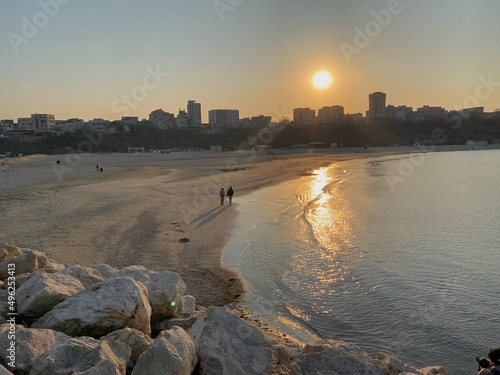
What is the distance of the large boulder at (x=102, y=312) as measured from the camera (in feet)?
19.0

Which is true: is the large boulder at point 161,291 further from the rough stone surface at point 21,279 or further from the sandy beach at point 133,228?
the sandy beach at point 133,228

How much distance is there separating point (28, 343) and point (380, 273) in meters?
10.6

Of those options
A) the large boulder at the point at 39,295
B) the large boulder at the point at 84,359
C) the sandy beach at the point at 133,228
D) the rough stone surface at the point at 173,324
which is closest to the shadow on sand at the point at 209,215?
the sandy beach at the point at 133,228

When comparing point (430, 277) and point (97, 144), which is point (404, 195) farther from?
point (97, 144)

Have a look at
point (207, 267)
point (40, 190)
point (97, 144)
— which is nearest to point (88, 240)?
point (207, 267)

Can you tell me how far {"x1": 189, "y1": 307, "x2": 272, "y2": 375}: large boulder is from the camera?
506cm

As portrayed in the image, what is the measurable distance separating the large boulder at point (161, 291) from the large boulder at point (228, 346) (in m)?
1.33

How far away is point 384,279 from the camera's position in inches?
484

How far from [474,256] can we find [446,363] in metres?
8.35

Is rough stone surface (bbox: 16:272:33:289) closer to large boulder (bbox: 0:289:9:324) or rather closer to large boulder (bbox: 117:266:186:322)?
large boulder (bbox: 0:289:9:324)

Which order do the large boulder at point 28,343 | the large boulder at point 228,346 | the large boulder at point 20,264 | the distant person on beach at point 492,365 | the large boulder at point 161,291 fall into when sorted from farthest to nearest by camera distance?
the large boulder at point 20,264, the large boulder at point 161,291, the distant person on beach at point 492,365, the large boulder at point 228,346, the large boulder at point 28,343

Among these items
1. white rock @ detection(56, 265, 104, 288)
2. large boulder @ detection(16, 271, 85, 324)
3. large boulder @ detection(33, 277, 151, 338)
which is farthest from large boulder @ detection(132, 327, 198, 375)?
white rock @ detection(56, 265, 104, 288)

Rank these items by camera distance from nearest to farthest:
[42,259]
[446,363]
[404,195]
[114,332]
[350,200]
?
1. [114,332]
2. [446,363]
3. [42,259]
4. [350,200]
5. [404,195]

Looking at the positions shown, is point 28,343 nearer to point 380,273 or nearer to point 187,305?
point 187,305
